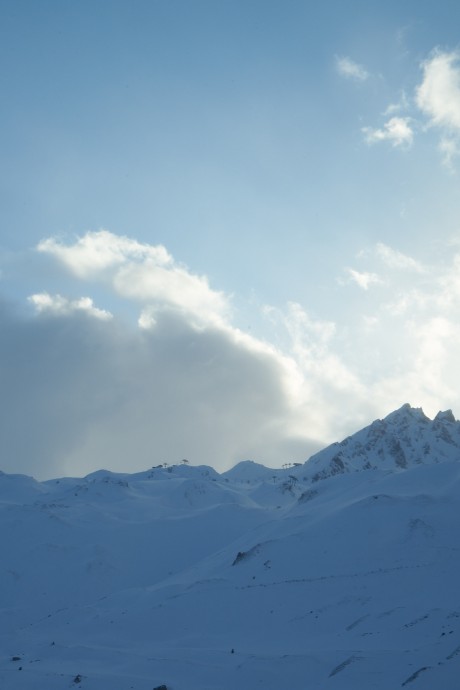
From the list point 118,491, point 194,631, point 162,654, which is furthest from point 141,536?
point 162,654

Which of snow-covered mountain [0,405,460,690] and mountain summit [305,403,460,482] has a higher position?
mountain summit [305,403,460,482]

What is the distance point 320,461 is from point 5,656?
97.9 metres

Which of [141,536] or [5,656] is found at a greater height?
[141,536]

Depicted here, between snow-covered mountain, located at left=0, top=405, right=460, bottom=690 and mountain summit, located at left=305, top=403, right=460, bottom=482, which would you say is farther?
mountain summit, located at left=305, top=403, right=460, bottom=482

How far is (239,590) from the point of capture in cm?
4384

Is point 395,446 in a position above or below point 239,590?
above

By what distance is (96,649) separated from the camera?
3500 cm

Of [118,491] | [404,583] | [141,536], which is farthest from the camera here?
[118,491]

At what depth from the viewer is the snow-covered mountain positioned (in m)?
28.4

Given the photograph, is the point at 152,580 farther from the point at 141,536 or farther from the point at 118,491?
the point at 118,491

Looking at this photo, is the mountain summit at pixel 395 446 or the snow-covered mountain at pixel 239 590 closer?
the snow-covered mountain at pixel 239 590

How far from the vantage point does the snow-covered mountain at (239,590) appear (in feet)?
93.1

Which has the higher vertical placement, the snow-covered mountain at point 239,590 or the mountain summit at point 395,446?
the mountain summit at point 395,446

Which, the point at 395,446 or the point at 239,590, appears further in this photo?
the point at 395,446
